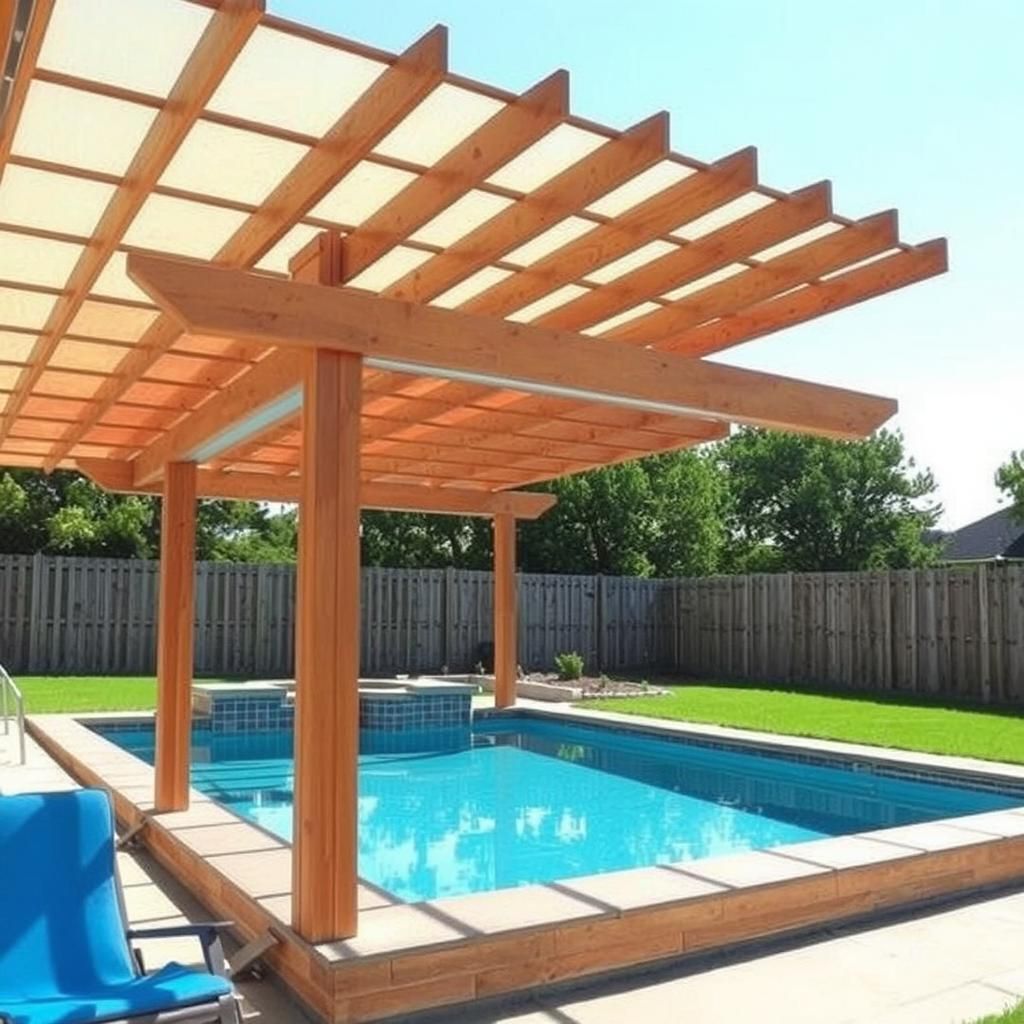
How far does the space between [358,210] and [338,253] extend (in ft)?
1.05

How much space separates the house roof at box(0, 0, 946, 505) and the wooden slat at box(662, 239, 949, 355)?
0.01 m

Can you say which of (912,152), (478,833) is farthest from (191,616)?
(912,152)

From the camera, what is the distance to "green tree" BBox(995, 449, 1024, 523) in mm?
33594

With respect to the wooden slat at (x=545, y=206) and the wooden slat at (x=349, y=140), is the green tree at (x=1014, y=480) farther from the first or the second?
the wooden slat at (x=349, y=140)

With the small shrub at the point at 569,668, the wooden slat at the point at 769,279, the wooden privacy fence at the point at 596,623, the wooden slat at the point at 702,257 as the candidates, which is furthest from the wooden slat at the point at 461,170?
the small shrub at the point at 569,668

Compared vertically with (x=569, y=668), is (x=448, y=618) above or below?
above

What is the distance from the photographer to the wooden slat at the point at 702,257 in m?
4.85

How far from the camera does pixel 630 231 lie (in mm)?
5020

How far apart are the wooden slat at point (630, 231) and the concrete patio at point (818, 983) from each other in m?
3.37

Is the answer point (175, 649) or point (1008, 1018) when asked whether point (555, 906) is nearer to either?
point (1008, 1018)

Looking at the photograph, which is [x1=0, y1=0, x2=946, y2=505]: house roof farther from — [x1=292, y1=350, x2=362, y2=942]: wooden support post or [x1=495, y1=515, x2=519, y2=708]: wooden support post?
[x1=495, y1=515, x2=519, y2=708]: wooden support post

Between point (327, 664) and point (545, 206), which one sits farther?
point (545, 206)

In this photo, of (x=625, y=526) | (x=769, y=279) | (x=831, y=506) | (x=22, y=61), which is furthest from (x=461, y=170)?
(x=831, y=506)

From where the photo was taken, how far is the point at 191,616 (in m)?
7.52
